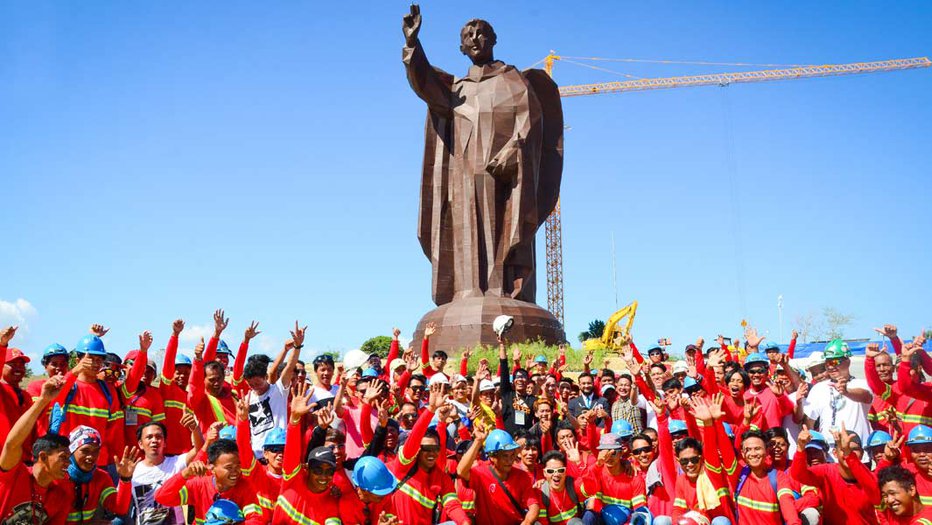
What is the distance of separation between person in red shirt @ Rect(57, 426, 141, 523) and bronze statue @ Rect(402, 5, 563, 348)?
1202cm

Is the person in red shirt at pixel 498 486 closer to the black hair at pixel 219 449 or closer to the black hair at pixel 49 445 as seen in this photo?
the black hair at pixel 219 449

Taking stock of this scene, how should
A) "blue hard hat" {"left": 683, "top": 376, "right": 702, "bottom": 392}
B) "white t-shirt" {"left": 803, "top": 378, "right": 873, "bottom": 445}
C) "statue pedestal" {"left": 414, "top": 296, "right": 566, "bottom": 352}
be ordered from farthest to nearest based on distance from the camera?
"statue pedestal" {"left": 414, "top": 296, "right": 566, "bottom": 352} < "white t-shirt" {"left": 803, "top": 378, "right": 873, "bottom": 445} < "blue hard hat" {"left": 683, "top": 376, "right": 702, "bottom": 392}

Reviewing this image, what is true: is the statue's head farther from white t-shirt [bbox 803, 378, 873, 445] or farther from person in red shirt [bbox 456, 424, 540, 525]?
person in red shirt [bbox 456, 424, 540, 525]

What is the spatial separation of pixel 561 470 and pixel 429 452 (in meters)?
1.16

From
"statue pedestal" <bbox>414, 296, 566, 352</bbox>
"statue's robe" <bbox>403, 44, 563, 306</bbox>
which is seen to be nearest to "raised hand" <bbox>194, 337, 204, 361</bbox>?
"statue pedestal" <bbox>414, 296, 566, 352</bbox>

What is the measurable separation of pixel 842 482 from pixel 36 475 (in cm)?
594

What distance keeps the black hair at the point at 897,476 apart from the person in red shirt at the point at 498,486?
2.53 m

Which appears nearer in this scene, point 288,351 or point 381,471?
point 381,471

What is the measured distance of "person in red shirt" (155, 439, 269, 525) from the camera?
5785 mm

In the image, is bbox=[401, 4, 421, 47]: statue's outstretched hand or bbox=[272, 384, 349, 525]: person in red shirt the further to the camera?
bbox=[401, 4, 421, 47]: statue's outstretched hand

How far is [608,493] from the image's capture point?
685 cm

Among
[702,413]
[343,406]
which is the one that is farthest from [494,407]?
[702,413]

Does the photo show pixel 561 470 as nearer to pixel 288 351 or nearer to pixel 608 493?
pixel 608 493

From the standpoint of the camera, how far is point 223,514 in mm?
5203
